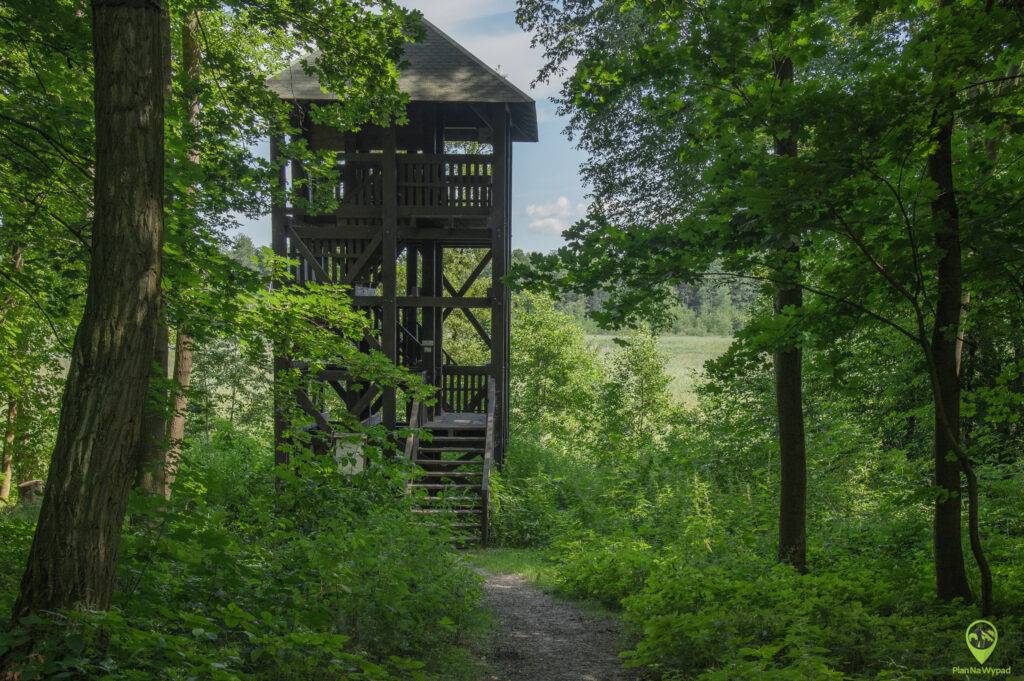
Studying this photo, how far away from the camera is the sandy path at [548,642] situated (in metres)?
5.89

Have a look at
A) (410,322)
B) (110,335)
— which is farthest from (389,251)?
(110,335)

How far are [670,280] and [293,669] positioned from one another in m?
4.08

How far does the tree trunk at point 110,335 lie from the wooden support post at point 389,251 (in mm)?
9543

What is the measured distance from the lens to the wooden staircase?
12969 mm

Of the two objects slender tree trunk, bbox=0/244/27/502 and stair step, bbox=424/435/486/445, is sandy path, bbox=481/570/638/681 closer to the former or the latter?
stair step, bbox=424/435/486/445

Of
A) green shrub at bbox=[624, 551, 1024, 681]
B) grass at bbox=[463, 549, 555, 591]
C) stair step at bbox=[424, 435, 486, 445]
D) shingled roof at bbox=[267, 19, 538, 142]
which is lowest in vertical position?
grass at bbox=[463, 549, 555, 591]

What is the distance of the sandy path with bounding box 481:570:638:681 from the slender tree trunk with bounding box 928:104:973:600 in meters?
2.55

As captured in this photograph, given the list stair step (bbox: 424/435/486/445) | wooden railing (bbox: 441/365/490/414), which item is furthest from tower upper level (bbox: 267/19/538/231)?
stair step (bbox: 424/435/486/445)

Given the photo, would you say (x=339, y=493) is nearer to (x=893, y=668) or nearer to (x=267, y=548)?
(x=267, y=548)

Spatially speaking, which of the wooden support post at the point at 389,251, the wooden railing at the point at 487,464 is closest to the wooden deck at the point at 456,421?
the wooden railing at the point at 487,464

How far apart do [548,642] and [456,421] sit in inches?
366

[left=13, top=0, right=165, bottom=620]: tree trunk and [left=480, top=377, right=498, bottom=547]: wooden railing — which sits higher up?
[left=13, top=0, right=165, bottom=620]: tree trunk

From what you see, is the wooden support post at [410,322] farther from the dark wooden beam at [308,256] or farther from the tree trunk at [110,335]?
the tree trunk at [110,335]

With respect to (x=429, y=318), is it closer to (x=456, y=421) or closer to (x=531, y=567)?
(x=456, y=421)
